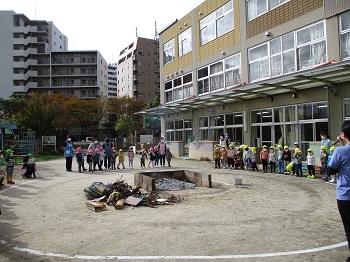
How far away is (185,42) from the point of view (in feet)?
95.3

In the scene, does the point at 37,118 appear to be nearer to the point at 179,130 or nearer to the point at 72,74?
the point at 179,130

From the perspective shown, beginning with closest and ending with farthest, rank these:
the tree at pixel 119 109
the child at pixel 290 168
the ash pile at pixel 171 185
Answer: the ash pile at pixel 171 185 → the child at pixel 290 168 → the tree at pixel 119 109

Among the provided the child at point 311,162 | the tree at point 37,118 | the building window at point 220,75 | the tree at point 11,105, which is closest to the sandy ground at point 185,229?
the child at point 311,162

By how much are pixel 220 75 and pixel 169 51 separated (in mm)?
10411

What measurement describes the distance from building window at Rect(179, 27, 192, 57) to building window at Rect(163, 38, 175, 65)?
1.65 meters

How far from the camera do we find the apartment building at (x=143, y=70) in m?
72.4

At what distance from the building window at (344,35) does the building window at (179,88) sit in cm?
1468

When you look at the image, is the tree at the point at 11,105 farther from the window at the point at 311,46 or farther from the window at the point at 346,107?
the window at the point at 346,107

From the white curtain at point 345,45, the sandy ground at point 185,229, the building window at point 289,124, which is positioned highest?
the white curtain at point 345,45

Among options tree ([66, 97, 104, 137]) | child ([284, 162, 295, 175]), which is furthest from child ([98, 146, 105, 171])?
tree ([66, 97, 104, 137])

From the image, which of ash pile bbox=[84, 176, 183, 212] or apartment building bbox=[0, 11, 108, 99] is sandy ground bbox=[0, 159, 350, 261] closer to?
ash pile bbox=[84, 176, 183, 212]

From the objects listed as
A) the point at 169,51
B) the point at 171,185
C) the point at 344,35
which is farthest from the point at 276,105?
the point at 169,51

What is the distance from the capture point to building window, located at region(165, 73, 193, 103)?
28277mm

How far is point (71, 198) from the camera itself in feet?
30.2
